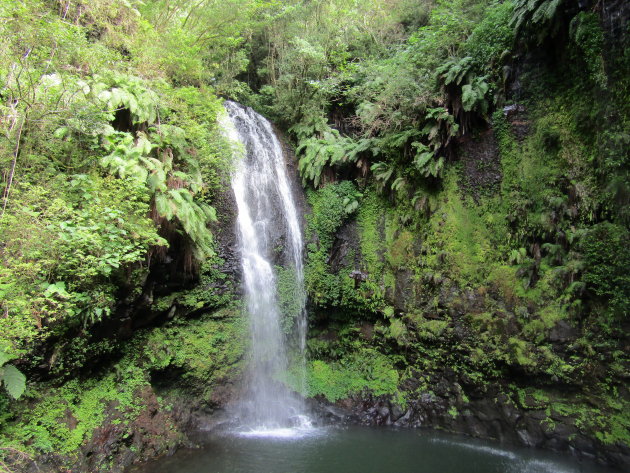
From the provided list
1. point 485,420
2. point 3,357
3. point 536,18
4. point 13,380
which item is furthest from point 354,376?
point 536,18

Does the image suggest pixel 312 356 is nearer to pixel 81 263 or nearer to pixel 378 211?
pixel 378 211

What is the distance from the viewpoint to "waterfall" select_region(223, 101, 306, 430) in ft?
29.8

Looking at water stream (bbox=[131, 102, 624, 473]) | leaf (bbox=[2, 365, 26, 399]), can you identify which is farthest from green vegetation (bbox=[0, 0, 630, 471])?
water stream (bbox=[131, 102, 624, 473])

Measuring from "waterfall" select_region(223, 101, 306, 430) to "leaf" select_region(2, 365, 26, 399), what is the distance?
199 inches

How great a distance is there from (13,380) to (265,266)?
19.9 feet

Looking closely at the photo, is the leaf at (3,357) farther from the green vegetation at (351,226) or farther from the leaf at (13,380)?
the leaf at (13,380)

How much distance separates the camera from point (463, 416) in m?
8.06

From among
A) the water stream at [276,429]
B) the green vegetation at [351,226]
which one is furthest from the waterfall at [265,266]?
the green vegetation at [351,226]

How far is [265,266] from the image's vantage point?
10.1 metres

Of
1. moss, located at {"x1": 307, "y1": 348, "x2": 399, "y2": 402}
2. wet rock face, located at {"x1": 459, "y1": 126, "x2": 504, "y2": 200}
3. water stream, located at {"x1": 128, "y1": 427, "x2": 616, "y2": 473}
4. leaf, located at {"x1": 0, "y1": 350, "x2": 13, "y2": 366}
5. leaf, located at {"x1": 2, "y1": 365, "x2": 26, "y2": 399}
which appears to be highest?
wet rock face, located at {"x1": 459, "y1": 126, "x2": 504, "y2": 200}

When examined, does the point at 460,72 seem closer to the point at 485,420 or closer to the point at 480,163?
the point at 480,163

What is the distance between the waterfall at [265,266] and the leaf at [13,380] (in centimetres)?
506

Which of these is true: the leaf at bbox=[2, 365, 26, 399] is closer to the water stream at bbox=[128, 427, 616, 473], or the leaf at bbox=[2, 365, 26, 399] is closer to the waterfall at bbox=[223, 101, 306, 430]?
the water stream at bbox=[128, 427, 616, 473]

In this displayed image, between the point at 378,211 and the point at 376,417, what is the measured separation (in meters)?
5.63
